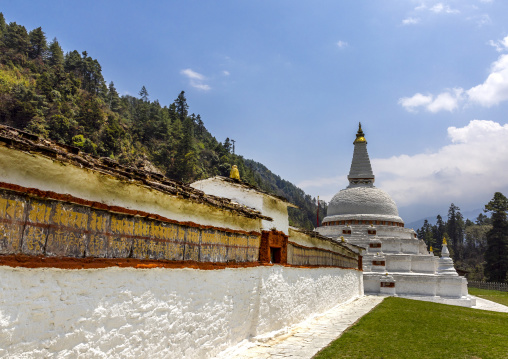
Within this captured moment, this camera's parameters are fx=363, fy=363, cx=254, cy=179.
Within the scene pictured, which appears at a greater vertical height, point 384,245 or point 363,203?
point 363,203

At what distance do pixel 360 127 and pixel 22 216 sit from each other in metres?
35.7

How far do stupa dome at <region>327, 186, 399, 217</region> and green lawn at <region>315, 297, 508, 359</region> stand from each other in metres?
17.2

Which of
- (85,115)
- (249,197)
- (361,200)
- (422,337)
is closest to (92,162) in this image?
(249,197)

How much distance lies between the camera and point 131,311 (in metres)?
4.78

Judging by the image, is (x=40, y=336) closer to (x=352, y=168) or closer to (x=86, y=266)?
(x=86, y=266)

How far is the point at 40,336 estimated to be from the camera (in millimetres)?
3645

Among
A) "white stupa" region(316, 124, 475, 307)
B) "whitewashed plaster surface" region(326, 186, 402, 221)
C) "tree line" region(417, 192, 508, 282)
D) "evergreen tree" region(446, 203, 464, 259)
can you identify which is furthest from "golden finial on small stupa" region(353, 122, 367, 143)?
"evergreen tree" region(446, 203, 464, 259)

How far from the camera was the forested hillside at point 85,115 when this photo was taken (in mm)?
51719

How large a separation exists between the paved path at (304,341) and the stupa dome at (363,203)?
18.2m

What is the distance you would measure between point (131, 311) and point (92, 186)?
171cm

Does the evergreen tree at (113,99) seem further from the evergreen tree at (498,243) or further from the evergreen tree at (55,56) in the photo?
the evergreen tree at (498,243)

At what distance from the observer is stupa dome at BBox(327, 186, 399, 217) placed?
30.4 meters

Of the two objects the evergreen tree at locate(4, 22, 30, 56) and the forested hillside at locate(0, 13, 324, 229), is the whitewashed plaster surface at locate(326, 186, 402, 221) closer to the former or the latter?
the forested hillside at locate(0, 13, 324, 229)

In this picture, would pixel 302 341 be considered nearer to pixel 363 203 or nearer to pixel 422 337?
pixel 422 337
